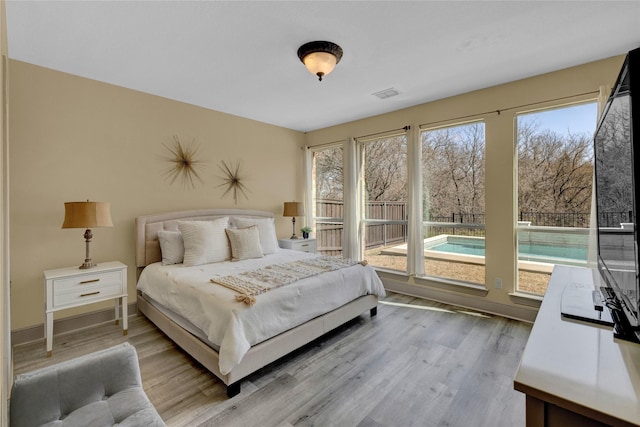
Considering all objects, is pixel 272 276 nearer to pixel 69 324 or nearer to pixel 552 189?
pixel 69 324

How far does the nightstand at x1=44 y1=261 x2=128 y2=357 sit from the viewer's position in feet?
8.09

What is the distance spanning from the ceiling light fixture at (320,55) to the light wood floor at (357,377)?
2435 mm

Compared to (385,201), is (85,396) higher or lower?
lower

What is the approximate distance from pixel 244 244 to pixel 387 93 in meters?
2.49

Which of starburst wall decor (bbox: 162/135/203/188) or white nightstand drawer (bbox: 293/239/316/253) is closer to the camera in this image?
starburst wall decor (bbox: 162/135/203/188)

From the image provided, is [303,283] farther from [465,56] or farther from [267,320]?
[465,56]

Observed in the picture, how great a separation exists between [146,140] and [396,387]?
3600mm

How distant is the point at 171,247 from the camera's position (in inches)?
127

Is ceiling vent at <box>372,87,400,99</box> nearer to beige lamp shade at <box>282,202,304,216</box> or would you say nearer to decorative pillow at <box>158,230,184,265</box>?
beige lamp shade at <box>282,202,304,216</box>

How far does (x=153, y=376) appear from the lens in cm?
217

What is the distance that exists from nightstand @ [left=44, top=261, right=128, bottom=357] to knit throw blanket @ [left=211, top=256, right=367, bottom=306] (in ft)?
3.44

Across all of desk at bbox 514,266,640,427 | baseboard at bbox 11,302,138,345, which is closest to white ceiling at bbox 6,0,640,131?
desk at bbox 514,266,640,427

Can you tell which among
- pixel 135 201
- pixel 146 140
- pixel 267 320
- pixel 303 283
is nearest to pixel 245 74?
pixel 146 140

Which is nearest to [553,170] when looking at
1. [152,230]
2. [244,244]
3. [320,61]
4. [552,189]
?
[552,189]
